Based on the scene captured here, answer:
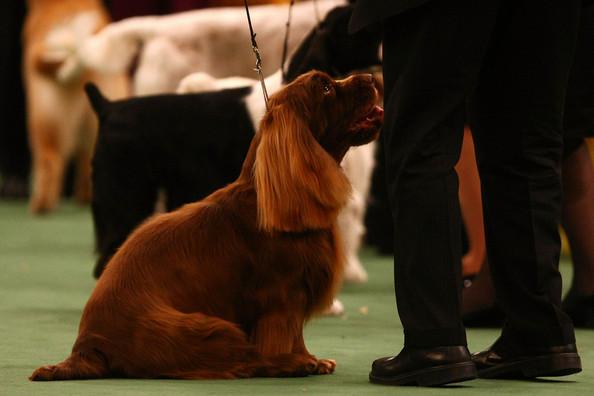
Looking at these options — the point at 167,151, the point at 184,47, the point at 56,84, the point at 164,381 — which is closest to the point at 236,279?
the point at 164,381

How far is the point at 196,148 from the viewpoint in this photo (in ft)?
15.5

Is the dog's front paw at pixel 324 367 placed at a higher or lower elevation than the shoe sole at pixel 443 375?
lower

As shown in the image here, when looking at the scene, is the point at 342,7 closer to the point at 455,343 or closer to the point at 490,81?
the point at 490,81

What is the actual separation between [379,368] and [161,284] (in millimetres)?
547

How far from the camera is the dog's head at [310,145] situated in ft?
9.74

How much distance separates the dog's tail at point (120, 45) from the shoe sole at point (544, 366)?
3.85m

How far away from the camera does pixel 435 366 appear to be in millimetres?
2785

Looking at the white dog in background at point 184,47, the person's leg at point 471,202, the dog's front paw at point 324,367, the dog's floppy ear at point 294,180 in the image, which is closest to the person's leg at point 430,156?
the dog's floppy ear at point 294,180

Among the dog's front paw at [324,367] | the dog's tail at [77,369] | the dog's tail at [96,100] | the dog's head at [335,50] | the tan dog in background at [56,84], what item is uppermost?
the dog's head at [335,50]

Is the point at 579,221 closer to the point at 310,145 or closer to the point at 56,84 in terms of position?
the point at 310,145

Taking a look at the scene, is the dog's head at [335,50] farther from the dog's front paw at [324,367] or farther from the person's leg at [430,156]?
the person's leg at [430,156]

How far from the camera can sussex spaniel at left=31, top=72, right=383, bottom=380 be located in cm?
296

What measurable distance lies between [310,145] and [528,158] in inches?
20.7

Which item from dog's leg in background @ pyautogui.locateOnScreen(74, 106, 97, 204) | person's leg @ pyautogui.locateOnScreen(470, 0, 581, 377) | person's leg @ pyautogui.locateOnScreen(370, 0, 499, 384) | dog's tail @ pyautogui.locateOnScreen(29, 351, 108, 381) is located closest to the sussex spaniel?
dog's tail @ pyautogui.locateOnScreen(29, 351, 108, 381)
